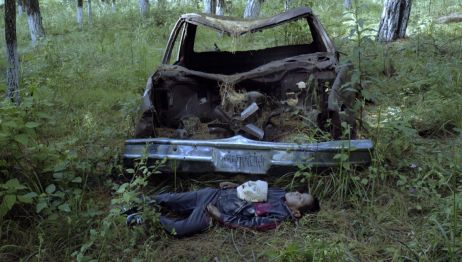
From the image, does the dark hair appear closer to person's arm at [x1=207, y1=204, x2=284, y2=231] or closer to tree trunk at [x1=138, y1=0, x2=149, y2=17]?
person's arm at [x1=207, y1=204, x2=284, y2=231]

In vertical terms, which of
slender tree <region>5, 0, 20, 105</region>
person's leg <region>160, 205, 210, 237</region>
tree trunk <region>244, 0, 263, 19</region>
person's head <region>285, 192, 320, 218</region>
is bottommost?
person's leg <region>160, 205, 210, 237</region>

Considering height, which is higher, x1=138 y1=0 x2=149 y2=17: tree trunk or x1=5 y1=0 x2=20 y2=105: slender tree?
x1=138 y1=0 x2=149 y2=17: tree trunk

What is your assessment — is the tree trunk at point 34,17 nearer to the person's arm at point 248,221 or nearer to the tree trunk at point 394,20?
the tree trunk at point 394,20

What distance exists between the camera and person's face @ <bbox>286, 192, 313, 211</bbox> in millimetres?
3328

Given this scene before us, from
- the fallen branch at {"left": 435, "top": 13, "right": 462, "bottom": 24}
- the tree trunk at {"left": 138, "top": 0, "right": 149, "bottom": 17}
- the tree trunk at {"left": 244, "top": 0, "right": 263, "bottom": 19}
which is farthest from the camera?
the tree trunk at {"left": 138, "top": 0, "right": 149, "bottom": 17}

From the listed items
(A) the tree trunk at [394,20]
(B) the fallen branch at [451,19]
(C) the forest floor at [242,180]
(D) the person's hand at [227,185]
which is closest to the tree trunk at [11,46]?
(C) the forest floor at [242,180]

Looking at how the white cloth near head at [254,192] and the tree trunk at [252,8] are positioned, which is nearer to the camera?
the white cloth near head at [254,192]

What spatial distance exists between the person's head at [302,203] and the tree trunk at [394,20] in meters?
6.32

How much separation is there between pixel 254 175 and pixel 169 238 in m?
0.86

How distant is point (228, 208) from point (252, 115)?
0.96m

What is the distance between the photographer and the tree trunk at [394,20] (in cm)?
848

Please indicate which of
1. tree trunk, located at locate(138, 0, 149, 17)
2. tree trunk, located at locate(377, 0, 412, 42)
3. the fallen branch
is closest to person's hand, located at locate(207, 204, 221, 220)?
tree trunk, located at locate(377, 0, 412, 42)

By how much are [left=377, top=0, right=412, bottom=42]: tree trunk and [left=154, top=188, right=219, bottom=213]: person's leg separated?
6.57 m

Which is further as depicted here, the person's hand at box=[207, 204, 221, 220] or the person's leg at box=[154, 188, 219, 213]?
the person's leg at box=[154, 188, 219, 213]
